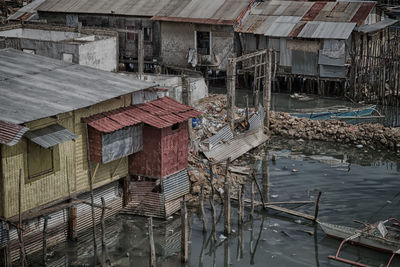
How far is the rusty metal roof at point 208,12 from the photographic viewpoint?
3884 centimetres

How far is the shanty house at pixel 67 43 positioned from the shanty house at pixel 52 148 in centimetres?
697

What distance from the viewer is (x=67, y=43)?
30.7 meters

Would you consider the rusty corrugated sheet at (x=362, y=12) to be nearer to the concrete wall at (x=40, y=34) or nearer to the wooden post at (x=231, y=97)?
the wooden post at (x=231, y=97)

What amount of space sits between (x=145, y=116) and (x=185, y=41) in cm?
1869

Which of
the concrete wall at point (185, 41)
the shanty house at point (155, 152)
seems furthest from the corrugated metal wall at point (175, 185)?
the concrete wall at point (185, 41)

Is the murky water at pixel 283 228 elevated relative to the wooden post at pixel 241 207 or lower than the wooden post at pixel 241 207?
lower

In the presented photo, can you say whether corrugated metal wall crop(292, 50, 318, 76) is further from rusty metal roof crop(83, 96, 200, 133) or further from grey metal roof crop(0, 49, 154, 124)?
grey metal roof crop(0, 49, 154, 124)

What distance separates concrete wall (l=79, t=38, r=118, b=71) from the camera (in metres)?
31.0

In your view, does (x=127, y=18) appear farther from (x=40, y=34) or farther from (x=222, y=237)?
(x=222, y=237)

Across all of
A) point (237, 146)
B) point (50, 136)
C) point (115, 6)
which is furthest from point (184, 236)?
point (115, 6)

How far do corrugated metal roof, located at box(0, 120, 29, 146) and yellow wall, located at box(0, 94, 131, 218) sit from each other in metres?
0.89

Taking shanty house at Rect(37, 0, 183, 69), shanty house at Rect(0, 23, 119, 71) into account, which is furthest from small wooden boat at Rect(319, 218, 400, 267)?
shanty house at Rect(37, 0, 183, 69)

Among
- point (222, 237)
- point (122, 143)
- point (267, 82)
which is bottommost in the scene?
point (222, 237)

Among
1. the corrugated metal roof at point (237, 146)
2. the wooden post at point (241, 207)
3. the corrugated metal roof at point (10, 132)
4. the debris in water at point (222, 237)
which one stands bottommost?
the debris in water at point (222, 237)
